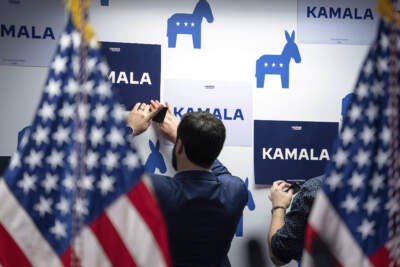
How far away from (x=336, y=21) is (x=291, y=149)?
680 millimetres

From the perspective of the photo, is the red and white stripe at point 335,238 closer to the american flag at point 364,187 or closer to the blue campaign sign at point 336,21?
the american flag at point 364,187

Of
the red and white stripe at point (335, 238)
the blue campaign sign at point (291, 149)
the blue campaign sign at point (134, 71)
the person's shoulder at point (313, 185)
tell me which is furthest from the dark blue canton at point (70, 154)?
the blue campaign sign at point (291, 149)

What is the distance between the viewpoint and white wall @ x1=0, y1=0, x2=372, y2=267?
192cm

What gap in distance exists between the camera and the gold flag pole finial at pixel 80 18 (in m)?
1.18

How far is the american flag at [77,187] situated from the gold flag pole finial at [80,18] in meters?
0.02

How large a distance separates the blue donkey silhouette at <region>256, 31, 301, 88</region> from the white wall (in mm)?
26

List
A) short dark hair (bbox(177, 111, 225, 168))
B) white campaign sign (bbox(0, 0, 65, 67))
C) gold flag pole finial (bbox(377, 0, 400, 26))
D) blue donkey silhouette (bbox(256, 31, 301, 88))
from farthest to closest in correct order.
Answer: blue donkey silhouette (bbox(256, 31, 301, 88))
white campaign sign (bbox(0, 0, 65, 67))
short dark hair (bbox(177, 111, 225, 168))
gold flag pole finial (bbox(377, 0, 400, 26))

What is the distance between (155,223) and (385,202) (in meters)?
0.65

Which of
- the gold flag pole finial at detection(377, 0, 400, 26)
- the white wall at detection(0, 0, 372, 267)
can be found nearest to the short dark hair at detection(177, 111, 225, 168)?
the white wall at detection(0, 0, 372, 267)

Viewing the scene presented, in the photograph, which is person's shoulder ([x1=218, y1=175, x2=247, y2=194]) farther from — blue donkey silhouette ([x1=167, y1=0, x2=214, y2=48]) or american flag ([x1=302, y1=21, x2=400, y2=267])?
blue donkey silhouette ([x1=167, y1=0, x2=214, y2=48])

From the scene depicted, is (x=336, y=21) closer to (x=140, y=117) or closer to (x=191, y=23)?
(x=191, y=23)

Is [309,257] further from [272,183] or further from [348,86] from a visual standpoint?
[348,86]

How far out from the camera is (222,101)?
1990mm

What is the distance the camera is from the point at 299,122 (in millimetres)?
2047
